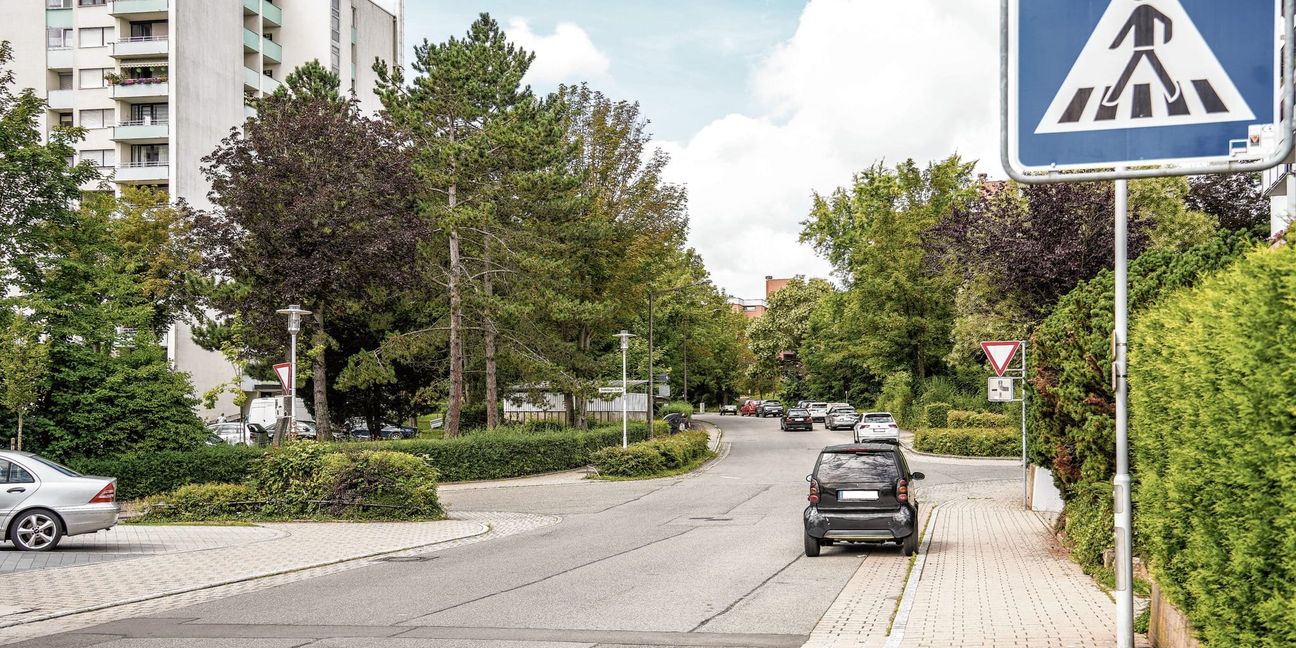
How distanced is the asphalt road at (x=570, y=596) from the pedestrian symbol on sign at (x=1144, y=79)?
6.63 meters

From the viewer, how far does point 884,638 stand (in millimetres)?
9898

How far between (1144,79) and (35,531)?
18.3 metres

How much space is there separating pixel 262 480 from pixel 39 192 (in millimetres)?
13722

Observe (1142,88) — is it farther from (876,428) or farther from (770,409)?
(770,409)

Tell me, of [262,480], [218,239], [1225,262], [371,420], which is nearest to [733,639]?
[1225,262]

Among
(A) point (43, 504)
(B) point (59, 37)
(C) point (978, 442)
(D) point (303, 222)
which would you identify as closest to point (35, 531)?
(A) point (43, 504)

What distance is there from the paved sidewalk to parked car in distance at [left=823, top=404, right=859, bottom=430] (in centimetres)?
4376

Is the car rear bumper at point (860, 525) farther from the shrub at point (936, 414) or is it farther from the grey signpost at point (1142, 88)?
the shrub at point (936, 414)

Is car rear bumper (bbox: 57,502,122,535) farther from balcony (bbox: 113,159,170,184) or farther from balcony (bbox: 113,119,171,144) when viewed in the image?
balcony (bbox: 113,119,171,144)

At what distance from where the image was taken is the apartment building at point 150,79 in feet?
191

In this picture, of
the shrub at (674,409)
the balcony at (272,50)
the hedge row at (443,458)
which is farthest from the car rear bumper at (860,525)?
the balcony at (272,50)

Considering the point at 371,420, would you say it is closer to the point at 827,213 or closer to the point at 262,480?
the point at 262,480

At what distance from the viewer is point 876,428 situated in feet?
162

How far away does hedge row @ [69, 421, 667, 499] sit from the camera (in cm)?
2592
